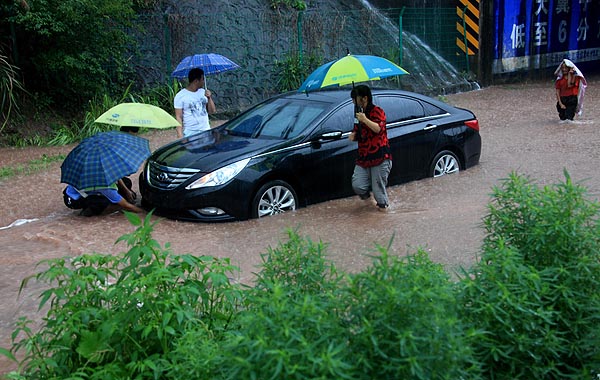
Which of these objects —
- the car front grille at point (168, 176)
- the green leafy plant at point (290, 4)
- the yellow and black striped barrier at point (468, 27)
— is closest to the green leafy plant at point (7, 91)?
the car front grille at point (168, 176)

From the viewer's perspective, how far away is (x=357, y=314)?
9.86 ft

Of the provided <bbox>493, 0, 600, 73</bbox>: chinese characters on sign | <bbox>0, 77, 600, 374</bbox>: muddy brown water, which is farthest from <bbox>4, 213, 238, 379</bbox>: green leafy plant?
<bbox>493, 0, 600, 73</bbox>: chinese characters on sign

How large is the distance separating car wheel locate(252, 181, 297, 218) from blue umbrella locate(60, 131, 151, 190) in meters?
1.45

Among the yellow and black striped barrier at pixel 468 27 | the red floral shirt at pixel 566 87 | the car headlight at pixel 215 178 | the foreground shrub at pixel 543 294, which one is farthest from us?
the yellow and black striped barrier at pixel 468 27

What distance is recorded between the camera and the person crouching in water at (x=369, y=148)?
8.36 meters

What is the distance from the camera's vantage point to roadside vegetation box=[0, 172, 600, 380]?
2.82m

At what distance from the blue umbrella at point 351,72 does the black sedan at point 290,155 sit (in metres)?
0.36

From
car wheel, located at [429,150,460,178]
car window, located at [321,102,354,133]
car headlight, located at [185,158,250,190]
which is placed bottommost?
car wheel, located at [429,150,460,178]

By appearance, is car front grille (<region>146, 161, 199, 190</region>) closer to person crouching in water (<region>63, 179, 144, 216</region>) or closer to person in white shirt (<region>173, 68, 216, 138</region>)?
person crouching in water (<region>63, 179, 144, 216</region>)

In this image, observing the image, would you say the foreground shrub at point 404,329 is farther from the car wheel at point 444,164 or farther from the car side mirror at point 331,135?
the car wheel at point 444,164

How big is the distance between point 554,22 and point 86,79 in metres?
14.7

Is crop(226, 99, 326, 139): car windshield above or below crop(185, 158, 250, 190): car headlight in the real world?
above

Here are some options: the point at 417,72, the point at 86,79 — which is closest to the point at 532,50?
the point at 417,72

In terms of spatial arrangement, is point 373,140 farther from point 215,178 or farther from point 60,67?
point 60,67
